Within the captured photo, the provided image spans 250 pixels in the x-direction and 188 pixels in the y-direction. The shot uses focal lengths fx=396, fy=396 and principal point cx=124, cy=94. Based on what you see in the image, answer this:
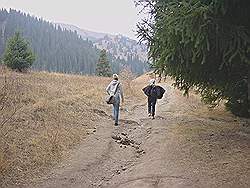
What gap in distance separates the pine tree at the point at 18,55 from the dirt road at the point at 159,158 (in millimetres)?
21581

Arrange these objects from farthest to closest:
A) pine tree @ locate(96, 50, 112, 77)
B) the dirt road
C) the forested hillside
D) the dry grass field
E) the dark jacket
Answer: the forested hillside, pine tree @ locate(96, 50, 112, 77), the dark jacket, the dry grass field, the dirt road

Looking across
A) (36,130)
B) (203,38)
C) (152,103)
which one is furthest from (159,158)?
(152,103)

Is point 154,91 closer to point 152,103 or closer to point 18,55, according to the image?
point 152,103

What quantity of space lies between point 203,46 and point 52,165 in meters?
4.84

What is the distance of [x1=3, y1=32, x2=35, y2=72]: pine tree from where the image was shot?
35.3 meters

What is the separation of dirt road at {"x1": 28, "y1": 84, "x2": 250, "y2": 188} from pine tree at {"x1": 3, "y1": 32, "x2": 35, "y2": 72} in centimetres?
2158

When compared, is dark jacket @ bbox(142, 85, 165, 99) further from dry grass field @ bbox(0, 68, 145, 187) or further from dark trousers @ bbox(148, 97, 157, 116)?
dry grass field @ bbox(0, 68, 145, 187)

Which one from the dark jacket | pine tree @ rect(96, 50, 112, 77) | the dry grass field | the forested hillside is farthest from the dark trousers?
the forested hillside

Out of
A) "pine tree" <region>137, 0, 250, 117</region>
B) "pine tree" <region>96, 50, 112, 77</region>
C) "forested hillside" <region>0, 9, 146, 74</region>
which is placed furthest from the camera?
"forested hillside" <region>0, 9, 146, 74</region>

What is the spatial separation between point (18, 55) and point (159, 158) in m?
27.8

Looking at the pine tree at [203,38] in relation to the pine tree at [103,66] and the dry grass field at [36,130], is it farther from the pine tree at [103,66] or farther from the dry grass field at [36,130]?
the pine tree at [103,66]

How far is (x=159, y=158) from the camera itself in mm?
10078

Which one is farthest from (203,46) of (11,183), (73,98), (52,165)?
(73,98)

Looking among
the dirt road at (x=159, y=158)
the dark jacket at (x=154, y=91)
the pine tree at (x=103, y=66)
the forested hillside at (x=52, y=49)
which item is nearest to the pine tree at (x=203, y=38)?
the dirt road at (x=159, y=158)
